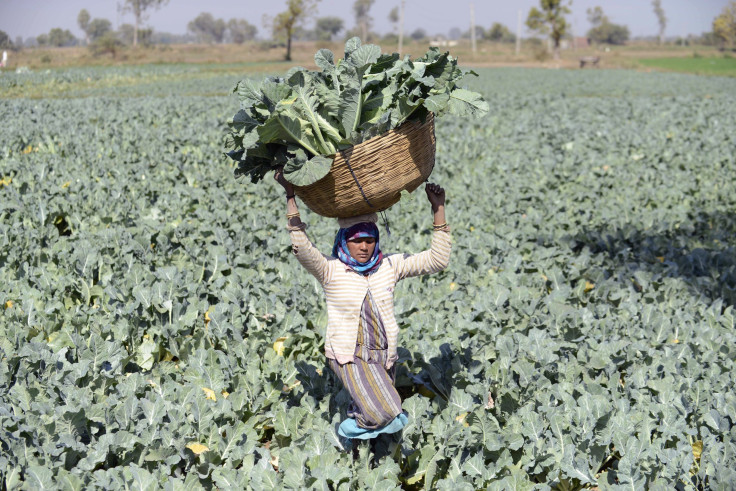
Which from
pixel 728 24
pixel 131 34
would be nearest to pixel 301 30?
pixel 131 34

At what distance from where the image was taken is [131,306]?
468 cm

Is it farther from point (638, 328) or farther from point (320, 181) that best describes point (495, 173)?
point (320, 181)

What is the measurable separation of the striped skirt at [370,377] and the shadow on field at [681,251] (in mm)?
3177

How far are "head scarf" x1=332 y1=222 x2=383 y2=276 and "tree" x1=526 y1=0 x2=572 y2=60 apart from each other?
285 ft

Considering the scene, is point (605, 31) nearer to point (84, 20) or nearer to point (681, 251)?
point (84, 20)

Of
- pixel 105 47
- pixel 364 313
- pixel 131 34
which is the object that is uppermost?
pixel 131 34

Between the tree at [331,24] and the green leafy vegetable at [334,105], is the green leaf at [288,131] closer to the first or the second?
the green leafy vegetable at [334,105]

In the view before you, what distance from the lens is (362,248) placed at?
318 cm

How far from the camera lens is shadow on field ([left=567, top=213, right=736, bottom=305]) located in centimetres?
574

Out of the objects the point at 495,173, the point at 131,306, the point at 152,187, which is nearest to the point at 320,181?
the point at 131,306

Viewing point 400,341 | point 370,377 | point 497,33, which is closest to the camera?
point 370,377

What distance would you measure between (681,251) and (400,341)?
3.42 meters

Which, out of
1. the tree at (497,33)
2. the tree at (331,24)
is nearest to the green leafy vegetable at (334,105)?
the tree at (497,33)

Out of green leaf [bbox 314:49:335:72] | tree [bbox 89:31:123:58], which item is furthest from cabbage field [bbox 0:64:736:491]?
tree [bbox 89:31:123:58]
